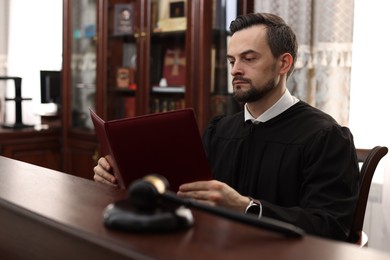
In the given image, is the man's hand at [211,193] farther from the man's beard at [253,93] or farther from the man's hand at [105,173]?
the man's beard at [253,93]

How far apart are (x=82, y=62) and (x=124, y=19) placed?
1.87ft

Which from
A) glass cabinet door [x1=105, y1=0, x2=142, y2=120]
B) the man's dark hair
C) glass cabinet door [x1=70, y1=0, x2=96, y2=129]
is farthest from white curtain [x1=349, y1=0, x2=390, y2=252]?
glass cabinet door [x1=70, y1=0, x2=96, y2=129]

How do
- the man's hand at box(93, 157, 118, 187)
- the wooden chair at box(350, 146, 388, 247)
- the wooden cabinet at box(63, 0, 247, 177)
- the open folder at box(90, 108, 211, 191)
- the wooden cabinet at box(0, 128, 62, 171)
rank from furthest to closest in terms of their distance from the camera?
the wooden cabinet at box(0, 128, 62, 171), the wooden cabinet at box(63, 0, 247, 177), the wooden chair at box(350, 146, 388, 247), the man's hand at box(93, 157, 118, 187), the open folder at box(90, 108, 211, 191)

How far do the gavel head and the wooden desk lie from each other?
0.13 ft

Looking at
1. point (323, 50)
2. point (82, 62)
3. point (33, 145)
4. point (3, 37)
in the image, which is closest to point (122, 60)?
point (82, 62)

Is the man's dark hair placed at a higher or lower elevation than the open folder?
higher

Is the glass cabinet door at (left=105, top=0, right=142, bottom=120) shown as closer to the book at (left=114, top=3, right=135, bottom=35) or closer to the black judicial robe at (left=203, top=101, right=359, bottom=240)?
the book at (left=114, top=3, right=135, bottom=35)

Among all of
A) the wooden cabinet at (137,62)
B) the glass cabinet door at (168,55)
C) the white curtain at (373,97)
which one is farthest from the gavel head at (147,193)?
the glass cabinet door at (168,55)

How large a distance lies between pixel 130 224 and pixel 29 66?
4.21 meters

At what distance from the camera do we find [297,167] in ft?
5.76

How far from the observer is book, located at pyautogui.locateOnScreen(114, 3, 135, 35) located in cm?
363

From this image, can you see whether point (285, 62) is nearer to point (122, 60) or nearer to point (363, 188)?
point (363, 188)

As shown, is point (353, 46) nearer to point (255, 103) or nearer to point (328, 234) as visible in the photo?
point (255, 103)

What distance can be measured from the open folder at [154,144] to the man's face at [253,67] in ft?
1.96
